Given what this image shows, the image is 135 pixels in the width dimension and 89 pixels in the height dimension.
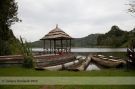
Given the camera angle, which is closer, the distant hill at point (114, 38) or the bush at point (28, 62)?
the bush at point (28, 62)

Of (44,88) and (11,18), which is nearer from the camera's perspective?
(44,88)

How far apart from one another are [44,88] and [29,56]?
9.13 m

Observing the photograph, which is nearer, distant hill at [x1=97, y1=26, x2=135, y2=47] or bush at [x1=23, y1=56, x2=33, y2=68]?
bush at [x1=23, y1=56, x2=33, y2=68]

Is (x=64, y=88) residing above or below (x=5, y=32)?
below

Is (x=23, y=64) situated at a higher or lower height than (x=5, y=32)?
lower

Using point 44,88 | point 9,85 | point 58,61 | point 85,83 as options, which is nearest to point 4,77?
point 9,85

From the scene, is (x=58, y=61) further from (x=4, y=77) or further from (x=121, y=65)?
(x=4, y=77)

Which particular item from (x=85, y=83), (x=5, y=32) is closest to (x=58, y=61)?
(x=5, y=32)

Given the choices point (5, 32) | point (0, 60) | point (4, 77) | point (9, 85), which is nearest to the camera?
point (9, 85)

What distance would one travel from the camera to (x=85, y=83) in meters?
13.0

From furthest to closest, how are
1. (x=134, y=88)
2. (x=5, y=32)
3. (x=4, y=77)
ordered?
(x=5, y=32)
(x=4, y=77)
(x=134, y=88)

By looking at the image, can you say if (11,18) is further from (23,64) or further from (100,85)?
(100,85)

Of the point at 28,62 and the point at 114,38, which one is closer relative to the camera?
the point at 28,62

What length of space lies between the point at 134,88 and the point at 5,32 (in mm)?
15661
